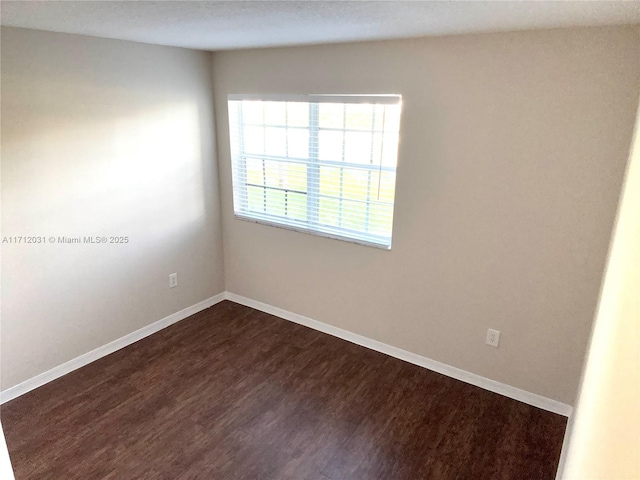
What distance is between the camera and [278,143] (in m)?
3.31

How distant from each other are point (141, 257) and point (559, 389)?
3021 millimetres

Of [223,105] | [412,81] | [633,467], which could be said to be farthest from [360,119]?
[633,467]

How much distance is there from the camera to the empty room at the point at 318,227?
2.10 meters

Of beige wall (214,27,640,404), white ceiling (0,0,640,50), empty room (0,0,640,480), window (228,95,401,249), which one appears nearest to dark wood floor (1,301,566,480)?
empty room (0,0,640,480)

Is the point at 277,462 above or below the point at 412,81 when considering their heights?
below

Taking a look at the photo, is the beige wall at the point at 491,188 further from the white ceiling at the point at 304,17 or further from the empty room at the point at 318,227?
the white ceiling at the point at 304,17

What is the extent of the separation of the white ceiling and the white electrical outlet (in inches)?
69.4

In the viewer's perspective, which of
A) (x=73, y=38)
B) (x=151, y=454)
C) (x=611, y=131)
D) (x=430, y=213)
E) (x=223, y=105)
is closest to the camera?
(x=611, y=131)

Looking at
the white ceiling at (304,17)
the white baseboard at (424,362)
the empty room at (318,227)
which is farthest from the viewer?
the white baseboard at (424,362)

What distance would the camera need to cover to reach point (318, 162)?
10.3 feet

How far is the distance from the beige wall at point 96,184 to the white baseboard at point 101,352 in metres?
0.04

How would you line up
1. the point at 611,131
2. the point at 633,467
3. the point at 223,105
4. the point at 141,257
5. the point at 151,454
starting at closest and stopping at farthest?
the point at 633,467 → the point at 611,131 → the point at 151,454 → the point at 141,257 → the point at 223,105

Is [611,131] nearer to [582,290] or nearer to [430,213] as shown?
[582,290]

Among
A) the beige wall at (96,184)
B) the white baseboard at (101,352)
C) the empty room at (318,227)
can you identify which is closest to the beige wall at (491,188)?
the empty room at (318,227)
